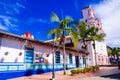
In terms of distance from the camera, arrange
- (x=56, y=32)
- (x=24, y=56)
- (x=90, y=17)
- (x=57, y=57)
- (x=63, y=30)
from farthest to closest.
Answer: (x=90, y=17) < (x=57, y=57) < (x=63, y=30) < (x=56, y=32) < (x=24, y=56)

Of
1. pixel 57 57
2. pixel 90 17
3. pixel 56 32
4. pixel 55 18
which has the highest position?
pixel 90 17

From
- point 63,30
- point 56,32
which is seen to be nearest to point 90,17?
point 63,30

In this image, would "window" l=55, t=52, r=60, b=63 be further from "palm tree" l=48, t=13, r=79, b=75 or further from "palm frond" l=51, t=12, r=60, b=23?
"palm frond" l=51, t=12, r=60, b=23

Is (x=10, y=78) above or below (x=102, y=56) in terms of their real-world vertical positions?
below

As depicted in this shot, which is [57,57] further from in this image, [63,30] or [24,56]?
[24,56]

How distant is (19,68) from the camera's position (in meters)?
15.7

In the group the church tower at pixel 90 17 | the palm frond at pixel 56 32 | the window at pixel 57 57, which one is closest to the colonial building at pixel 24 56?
the window at pixel 57 57

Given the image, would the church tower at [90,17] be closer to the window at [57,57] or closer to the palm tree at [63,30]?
the window at [57,57]

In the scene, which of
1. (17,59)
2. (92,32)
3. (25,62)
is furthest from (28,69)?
(92,32)

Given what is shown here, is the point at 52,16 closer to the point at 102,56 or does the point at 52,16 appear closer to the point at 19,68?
the point at 19,68

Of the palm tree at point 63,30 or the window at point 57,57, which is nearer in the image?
the palm tree at point 63,30

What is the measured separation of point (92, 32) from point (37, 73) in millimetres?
14896

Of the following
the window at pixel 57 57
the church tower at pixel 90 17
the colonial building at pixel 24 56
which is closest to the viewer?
the colonial building at pixel 24 56

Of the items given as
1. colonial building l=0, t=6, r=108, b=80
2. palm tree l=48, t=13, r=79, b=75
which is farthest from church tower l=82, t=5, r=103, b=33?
palm tree l=48, t=13, r=79, b=75
